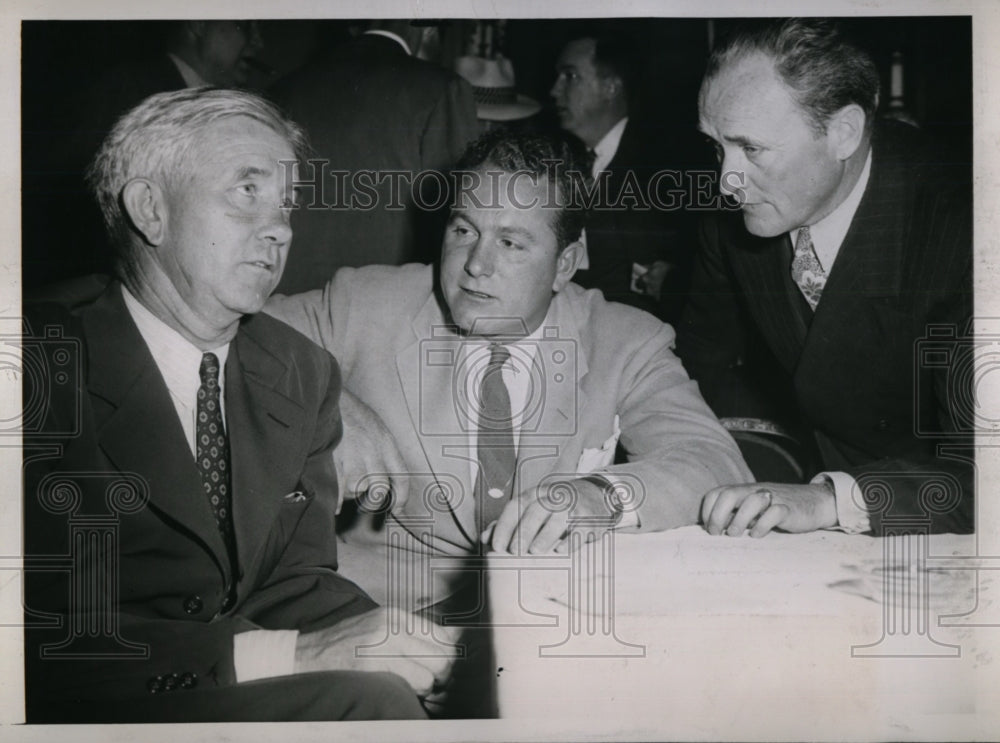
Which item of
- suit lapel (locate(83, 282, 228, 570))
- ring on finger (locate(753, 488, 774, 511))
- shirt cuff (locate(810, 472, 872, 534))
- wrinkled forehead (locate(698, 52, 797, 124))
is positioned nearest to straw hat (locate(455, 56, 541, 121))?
wrinkled forehead (locate(698, 52, 797, 124))

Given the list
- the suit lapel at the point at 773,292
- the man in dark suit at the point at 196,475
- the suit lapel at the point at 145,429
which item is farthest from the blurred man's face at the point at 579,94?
the suit lapel at the point at 145,429

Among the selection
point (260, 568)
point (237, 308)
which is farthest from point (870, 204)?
point (260, 568)

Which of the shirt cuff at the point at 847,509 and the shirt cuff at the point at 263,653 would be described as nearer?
the shirt cuff at the point at 263,653

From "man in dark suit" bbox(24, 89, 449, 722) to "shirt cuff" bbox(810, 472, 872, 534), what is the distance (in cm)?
115

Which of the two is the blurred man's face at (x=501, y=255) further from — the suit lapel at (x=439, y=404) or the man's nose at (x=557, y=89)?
the man's nose at (x=557, y=89)

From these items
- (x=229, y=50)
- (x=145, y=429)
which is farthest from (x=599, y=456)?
(x=229, y=50)

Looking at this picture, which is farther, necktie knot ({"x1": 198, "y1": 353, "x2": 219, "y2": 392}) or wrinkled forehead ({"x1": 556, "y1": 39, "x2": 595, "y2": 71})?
wrinkled forehead ({"x1": 556, "y1": 39, "x2": 595, "y2": 71})

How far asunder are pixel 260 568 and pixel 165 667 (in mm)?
365

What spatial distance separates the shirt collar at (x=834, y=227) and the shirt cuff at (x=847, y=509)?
22.5 inches

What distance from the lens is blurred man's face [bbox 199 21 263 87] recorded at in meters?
2.84

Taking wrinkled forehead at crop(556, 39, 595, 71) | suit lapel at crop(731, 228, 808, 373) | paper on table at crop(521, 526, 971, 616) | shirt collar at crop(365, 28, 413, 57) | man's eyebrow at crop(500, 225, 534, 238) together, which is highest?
shirt collar at crop(365, 28, 413, 57)

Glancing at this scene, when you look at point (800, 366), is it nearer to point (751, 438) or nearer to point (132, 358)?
point (751, 438)

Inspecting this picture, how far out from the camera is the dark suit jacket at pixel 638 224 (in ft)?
9.44

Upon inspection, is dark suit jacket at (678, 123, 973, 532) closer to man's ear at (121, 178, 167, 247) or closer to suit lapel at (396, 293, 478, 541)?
suit lapel at (396, 293, 478, 541)
